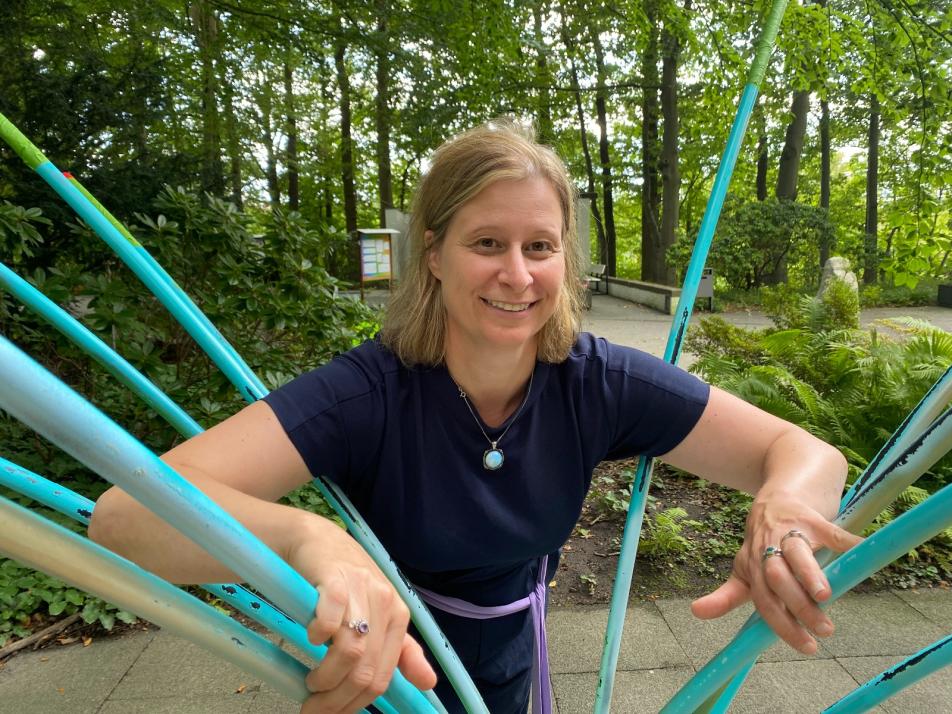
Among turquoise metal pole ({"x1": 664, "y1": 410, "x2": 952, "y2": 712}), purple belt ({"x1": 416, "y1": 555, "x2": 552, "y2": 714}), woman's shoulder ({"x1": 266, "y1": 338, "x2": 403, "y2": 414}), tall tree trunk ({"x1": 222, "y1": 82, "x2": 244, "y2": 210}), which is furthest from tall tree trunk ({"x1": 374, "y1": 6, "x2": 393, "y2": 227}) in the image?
turquoise metal pole ({"x1": 664, "y1": 410, "x2": 952, "y2": 712})

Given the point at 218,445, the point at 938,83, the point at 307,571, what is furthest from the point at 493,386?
the point at 938,83

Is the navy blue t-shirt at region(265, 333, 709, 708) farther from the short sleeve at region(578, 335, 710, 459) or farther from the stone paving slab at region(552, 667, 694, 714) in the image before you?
the stone paving slab at region(552, 667, 694, 714)

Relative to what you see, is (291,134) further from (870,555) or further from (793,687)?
(870,555)

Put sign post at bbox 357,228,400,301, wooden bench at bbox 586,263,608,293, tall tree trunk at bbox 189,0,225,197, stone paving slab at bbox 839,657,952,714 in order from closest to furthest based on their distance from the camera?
stone paving slab at bbox 839,657,952,714, tall tree trunk at bbox 189,0,225,197, sign post at bbox 357,228,400,301, wooden bench at bbox 586,263,608,293

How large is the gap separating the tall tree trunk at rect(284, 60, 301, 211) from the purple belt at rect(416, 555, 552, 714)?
562cm

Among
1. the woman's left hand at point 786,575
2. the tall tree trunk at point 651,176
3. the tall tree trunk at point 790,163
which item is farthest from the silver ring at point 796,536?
the tall tree trunk at point 790,163

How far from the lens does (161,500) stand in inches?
17.8

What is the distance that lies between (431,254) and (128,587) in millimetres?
984

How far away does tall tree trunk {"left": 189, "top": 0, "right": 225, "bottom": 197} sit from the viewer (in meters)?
5.86

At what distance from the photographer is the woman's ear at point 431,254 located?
1368 mm

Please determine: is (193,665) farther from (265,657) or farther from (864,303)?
(864,303)

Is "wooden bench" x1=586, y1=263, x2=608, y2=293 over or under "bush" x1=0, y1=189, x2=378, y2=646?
under

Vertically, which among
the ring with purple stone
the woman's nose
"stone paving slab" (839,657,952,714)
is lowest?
"stone paving slab" (839,657,952,714)

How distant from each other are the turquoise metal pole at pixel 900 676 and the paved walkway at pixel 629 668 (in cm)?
171
